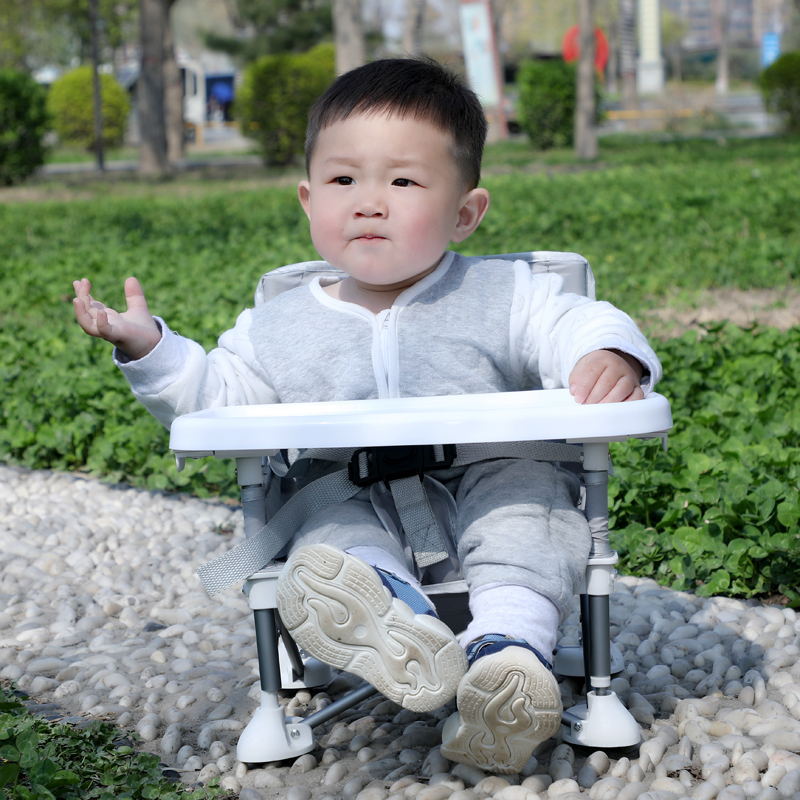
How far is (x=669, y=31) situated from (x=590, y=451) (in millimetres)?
77010

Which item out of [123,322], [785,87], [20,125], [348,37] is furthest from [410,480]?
[785,87]

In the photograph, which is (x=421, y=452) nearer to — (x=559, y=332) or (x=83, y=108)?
(x=559, y=332)

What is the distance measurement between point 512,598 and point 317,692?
766 millimetres

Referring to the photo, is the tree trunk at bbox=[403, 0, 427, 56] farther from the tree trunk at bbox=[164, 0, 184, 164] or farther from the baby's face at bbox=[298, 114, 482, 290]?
the baby's face at bbox=[298, 114, 482, 290]

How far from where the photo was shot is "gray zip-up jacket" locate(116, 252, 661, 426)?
91.4 inches

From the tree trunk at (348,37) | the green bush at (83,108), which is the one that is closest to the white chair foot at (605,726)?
the tree trunk at (348,37)

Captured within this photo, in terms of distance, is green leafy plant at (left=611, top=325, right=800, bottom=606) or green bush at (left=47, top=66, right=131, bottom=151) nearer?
green leafy plant at (left=611, top=325, right=800, bottom=606)

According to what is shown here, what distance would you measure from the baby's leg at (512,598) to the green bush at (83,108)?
33808 mm

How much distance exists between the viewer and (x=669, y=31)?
74.0m

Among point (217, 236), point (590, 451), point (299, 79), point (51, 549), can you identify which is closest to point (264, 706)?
point (590, 451)

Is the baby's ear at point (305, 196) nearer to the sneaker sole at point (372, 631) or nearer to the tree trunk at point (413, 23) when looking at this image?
the sneaker sole at point (372, 631)

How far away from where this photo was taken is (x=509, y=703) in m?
1.83

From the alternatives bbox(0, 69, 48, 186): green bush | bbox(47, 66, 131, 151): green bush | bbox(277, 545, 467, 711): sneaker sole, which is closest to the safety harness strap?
bbox(277, 545, 467, 711): sneaker sole

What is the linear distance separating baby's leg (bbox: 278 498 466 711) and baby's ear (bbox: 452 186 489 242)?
0.84 m
